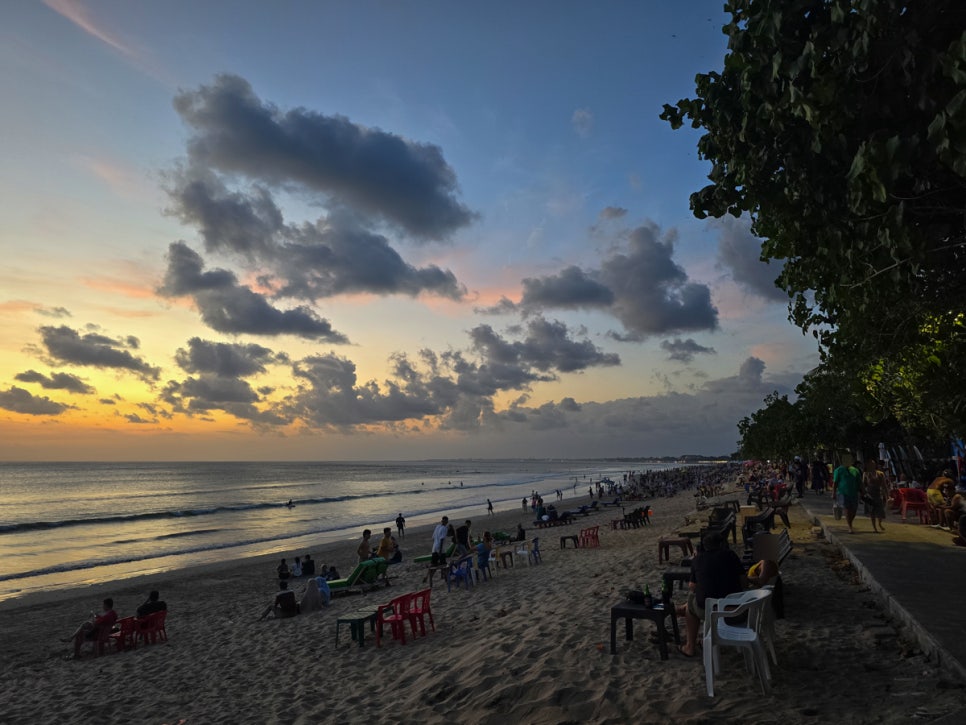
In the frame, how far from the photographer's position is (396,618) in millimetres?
9633

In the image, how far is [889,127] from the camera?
4.20 m

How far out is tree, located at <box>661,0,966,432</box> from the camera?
349cm

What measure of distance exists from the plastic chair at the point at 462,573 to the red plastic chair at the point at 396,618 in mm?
3974

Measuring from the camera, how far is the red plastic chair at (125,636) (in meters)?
12.2

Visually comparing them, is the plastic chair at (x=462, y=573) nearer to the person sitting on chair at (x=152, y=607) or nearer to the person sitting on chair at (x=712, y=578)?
the person sitting on chair at (x=152, y=607)

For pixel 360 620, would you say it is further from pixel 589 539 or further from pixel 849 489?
pixel 589 539

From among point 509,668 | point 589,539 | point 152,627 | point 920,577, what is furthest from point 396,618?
point 589,539

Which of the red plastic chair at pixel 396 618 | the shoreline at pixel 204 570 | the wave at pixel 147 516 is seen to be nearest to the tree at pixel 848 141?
the red plastic chair at pixel 396 618

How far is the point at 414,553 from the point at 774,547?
22.0 metres

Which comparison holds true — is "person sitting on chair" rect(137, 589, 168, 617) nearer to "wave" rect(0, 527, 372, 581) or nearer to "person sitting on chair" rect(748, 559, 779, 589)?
"person sitting on chair" rect(748, 559, 779, 589)

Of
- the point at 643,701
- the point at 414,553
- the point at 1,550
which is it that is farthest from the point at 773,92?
the point at 1,550

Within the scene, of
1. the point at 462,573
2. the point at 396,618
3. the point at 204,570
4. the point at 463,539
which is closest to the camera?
the point at 396,618

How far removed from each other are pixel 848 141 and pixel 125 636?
14837mm

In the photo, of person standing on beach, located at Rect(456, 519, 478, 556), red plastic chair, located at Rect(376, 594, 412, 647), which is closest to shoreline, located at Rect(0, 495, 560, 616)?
person standing on beach, located at Rect(456, 519, 478, 556)
